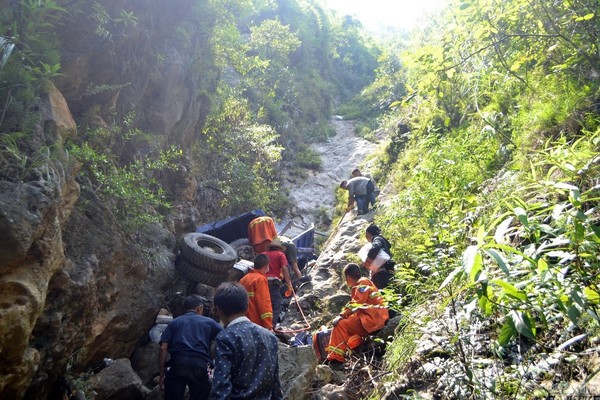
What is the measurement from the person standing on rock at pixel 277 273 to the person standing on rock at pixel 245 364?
3610 mm

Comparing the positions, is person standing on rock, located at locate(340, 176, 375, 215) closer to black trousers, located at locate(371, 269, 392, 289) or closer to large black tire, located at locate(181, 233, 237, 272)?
large black tire, located at locate(181, 233, 237, 272)

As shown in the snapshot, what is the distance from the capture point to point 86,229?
5.62 metres

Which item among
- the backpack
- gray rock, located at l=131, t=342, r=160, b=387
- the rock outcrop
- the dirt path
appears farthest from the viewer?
the dirt path

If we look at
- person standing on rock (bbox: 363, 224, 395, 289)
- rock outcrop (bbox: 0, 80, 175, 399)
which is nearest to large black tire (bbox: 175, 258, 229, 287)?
rock outcrop (bbox: 0, 80, 175, 399)

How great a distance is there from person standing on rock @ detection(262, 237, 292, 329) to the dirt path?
6148 millimetres

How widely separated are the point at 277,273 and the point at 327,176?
1065 centimetres

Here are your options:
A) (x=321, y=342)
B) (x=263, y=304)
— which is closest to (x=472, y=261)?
(x=263, y=304)

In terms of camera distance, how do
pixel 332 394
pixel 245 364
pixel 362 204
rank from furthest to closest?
pixel 362 204 → pixel 332 394 → pixel 245 364

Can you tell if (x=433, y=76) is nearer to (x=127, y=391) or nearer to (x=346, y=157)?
(x=127, y=391)

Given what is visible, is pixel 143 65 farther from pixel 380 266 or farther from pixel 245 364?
pixel 245 364

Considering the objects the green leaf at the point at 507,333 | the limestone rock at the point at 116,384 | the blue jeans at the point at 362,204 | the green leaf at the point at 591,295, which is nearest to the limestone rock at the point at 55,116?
the limestone rock at the point at 116,384

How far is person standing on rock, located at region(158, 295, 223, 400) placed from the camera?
4758 mm

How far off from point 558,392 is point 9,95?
484cm

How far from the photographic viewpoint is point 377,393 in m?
4.09
